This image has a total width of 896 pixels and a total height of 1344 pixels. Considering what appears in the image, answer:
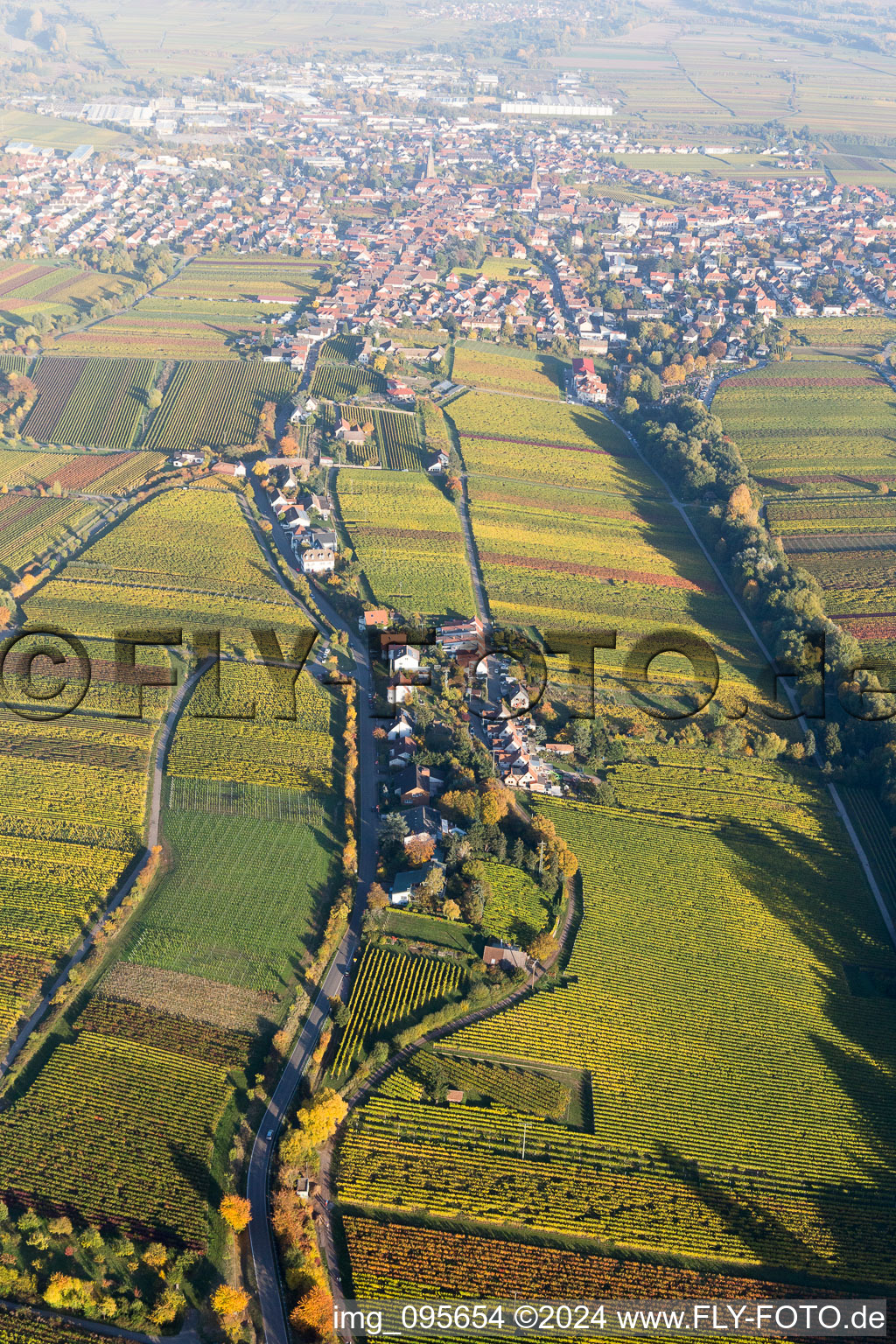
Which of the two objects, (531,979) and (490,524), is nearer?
(531,979)

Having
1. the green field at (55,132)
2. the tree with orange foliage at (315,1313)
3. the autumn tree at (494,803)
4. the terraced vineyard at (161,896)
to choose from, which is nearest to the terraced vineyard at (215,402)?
the terraced vineyard at (161,896)

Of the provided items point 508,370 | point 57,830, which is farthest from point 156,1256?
point 508,370

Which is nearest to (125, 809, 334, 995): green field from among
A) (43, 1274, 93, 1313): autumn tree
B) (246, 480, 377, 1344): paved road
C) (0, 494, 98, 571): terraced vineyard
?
(246, 480, 377, 1344): paved road

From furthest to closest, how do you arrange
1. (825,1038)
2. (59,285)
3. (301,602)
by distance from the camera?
(59,285), (301,602), (825,1038)

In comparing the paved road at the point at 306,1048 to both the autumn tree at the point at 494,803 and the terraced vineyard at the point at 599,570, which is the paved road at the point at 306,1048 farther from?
the terraced vineyard at the point at 599,570

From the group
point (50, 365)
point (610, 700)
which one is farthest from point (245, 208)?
point (610, 700)

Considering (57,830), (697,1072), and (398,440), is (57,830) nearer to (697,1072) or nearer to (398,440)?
(697,1072)

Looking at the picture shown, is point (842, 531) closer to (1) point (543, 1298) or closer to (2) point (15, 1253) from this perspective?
(1) point (543, 1298)
